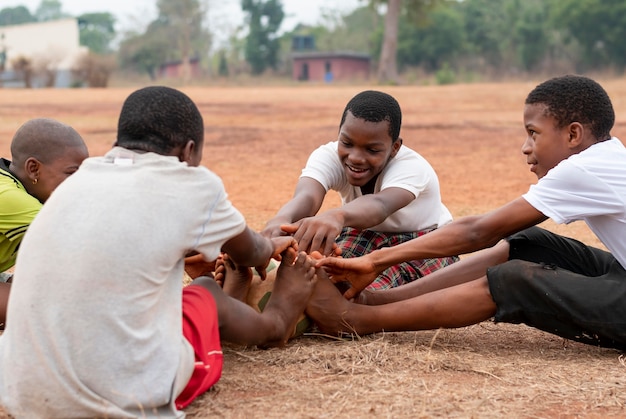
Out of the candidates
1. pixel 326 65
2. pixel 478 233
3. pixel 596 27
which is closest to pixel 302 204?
pixel 478 233


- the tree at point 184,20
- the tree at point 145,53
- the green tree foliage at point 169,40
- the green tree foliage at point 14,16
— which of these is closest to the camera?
the tree at point 145,53

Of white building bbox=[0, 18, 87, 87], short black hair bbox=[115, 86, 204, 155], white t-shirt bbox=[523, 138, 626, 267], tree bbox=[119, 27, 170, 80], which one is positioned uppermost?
short black hair bbox=[115, 86, 204, 155]

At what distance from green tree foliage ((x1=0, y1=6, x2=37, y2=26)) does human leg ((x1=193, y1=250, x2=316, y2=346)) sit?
101320mm

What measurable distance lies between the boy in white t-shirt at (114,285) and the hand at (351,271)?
879 mm

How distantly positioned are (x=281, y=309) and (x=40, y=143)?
1286 mm

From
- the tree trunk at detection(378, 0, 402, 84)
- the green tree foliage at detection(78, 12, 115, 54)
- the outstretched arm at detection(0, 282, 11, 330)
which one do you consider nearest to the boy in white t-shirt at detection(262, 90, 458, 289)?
the outstretched arm at detection(0, 282, 11, 330)

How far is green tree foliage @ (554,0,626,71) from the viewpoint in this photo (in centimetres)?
3991

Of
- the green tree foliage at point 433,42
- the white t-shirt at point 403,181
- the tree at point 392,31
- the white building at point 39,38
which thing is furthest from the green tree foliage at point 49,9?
the white t-shirt at point 403,181

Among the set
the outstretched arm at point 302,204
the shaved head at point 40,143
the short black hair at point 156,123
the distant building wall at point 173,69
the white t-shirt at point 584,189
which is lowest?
the distant building wall at point 173,69

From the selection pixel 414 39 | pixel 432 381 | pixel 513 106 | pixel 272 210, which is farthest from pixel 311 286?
pixel 414 39

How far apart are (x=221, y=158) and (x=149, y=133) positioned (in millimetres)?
8453

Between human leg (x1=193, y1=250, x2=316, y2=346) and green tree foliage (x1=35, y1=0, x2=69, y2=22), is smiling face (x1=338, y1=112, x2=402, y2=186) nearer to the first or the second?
human leg (x1=193, y1=250, x2=316, y2=346)

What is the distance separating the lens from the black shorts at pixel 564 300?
334 centimetres

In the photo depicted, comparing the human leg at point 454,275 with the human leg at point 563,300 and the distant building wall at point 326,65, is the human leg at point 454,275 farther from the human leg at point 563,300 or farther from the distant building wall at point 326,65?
the distant building wall at point 326,65
